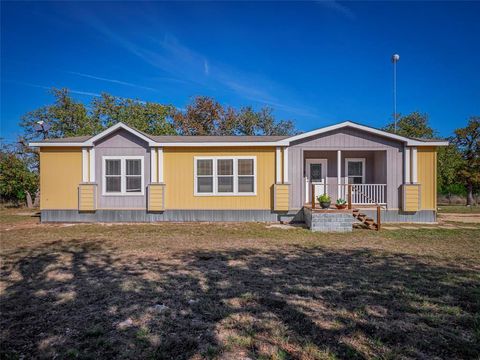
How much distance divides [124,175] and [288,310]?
9.82 meters

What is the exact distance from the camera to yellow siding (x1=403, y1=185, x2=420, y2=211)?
1096cm

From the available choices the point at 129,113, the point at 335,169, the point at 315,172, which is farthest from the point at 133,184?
the point at 129,113

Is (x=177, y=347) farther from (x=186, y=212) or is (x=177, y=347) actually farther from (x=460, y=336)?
(x=186, y=212)

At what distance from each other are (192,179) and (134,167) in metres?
2.42

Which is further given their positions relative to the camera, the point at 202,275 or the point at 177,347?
the point at 202,275

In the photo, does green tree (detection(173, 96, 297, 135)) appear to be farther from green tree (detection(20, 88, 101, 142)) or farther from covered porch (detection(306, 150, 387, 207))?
covered porch (detection(306, 150, 387, 207))

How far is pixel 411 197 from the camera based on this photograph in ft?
36.1

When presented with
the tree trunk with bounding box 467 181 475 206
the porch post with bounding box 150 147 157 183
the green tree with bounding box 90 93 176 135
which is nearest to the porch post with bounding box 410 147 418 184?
the porch post with bounding box 150 147 157 183

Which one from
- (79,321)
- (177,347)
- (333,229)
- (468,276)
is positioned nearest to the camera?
(177,347)

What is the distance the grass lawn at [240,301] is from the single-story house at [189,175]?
432cm

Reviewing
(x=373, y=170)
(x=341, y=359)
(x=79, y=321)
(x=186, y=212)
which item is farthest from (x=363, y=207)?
(x=79, y=321)

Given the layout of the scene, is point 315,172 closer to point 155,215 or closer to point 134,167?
point 155,215

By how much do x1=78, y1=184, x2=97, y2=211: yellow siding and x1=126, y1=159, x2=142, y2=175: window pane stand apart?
1520 mm

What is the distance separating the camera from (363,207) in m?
11.2
